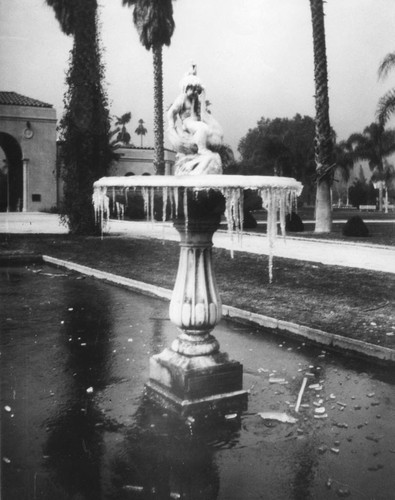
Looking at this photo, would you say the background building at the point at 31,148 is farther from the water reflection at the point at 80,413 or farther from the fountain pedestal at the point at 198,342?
the fountain pedestal at the point at 198,342

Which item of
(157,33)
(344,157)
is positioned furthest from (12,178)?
(344,157)

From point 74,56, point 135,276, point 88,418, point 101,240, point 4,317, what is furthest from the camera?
point 74,56

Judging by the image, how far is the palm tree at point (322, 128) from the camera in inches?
746

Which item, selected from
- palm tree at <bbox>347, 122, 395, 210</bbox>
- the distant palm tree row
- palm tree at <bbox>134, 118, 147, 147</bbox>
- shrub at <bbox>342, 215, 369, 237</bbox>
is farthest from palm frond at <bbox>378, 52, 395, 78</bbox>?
palm tree at <bbox>134, 118, 147, 147</bbox>

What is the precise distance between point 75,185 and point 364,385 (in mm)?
15277

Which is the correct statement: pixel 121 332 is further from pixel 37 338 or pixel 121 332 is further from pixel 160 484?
pixel 160 484

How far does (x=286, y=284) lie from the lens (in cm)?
874

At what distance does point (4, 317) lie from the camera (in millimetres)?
7016

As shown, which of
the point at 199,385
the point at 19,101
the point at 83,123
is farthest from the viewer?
the point at 19,101

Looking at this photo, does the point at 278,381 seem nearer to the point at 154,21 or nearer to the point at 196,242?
the point at 196,242

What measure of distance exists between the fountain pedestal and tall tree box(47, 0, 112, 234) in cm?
1480

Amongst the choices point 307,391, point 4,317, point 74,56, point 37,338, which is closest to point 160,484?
point 307,391

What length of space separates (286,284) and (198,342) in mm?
4819

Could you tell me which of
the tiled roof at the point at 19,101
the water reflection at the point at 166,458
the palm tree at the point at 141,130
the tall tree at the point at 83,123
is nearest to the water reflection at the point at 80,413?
the water reflection at the point at 166,458
